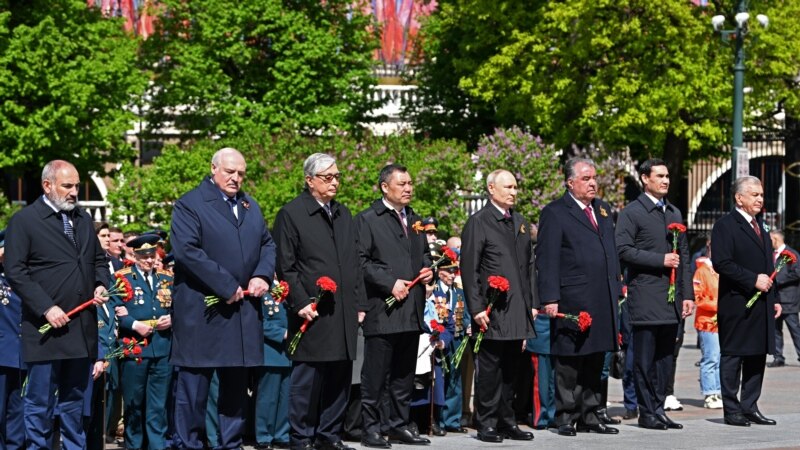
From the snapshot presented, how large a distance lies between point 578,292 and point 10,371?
182 inches

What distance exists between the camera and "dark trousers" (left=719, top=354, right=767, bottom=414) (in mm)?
13617

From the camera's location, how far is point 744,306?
13.6 meters

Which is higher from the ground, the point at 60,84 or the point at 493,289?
the point at 60,84

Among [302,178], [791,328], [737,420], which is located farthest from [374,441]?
[302,178]

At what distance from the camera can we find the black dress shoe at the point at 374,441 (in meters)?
11.9

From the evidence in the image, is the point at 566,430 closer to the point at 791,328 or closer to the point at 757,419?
the point at 757,419

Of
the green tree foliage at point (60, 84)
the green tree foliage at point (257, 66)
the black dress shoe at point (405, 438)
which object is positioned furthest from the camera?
the green tree foliage at point (257, 66)

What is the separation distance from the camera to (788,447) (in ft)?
39.2

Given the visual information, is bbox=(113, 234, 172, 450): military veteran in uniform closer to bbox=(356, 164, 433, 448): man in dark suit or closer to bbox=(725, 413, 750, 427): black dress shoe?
bbox=(356, 164, 433, 448): man in dark suit

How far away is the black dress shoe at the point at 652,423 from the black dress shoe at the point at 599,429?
0.34m

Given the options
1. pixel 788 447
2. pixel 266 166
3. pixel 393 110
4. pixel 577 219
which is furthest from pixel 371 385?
pixel 393 110

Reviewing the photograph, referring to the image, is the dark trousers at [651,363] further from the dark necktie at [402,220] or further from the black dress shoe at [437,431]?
the dark necktie at [402,220]

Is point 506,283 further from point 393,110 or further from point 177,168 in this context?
point 393,110

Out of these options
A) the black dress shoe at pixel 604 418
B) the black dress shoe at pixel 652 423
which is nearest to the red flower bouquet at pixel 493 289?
the black dress shoe at pixel 604 418
